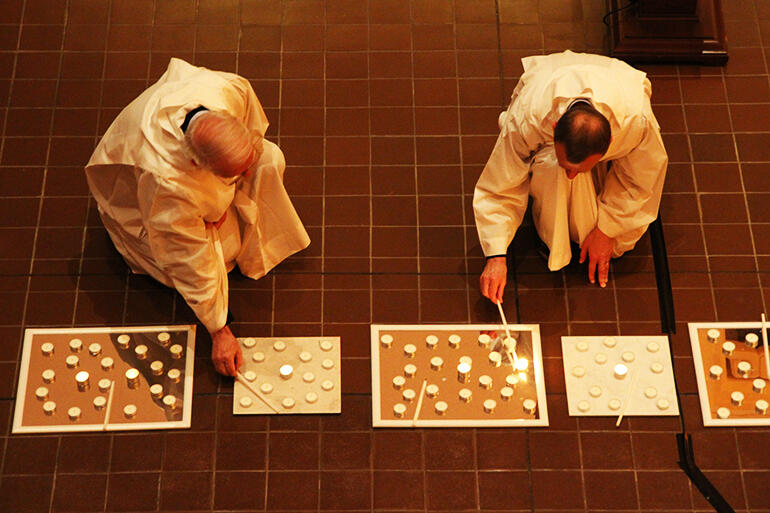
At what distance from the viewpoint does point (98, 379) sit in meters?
3.38

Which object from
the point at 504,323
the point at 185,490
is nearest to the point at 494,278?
the point at 504,323

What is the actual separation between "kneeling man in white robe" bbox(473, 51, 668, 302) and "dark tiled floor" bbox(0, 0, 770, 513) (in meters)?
0.20

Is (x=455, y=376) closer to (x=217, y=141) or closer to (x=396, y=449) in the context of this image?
(x=396, y=449)

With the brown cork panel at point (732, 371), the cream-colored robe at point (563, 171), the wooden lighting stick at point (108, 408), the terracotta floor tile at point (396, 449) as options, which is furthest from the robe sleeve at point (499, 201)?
the wooden lighting stick at point (108, 408)

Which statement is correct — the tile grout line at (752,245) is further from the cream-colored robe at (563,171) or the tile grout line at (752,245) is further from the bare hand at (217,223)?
the bare hand at (217,223)

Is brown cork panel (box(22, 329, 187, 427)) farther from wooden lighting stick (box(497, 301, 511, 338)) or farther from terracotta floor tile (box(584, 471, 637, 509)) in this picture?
terracotta floor tile (box(584, 471, 637, 509))

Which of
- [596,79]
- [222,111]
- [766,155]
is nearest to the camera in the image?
[222,111]

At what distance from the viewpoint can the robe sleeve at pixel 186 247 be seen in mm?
2873

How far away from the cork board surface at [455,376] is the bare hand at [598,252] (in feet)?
1.06

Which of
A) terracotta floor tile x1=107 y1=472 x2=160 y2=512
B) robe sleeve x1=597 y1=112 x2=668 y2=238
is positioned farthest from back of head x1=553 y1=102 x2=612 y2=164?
terracotta floor tile x1=107 y1=472 x2=160 y2=512

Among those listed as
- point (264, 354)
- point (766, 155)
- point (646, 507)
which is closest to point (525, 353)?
point (646, 507)

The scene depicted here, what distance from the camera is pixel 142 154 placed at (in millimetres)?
2877

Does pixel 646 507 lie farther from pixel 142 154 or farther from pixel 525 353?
pixel 142 154

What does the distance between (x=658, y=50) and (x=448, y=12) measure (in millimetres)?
936
